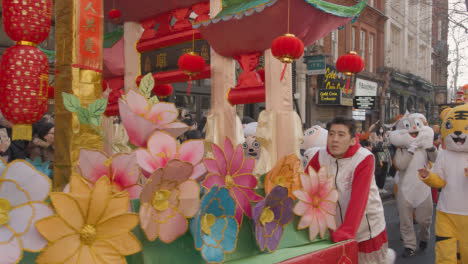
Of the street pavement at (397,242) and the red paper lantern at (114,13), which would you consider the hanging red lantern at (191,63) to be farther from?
the street pavement at (397,242)

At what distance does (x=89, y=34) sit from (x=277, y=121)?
178 centimetres

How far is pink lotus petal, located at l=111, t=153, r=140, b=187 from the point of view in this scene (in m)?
1.41

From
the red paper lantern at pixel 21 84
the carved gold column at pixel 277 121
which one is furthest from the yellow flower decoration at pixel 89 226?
→ the carved gold column at pixel 277 121

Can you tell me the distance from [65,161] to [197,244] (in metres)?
1.53

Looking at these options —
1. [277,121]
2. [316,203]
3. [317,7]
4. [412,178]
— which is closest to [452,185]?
[412,178]

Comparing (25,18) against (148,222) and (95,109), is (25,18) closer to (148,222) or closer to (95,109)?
(95,109)

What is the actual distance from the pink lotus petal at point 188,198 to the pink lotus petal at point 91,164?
0.28 m

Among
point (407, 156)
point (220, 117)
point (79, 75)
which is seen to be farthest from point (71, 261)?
point (407, 156)

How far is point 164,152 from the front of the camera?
1.44m

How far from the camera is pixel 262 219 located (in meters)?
1.70

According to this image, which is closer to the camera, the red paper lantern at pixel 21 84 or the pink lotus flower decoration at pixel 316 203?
the pink lotus flower decoration at pixel 316 203

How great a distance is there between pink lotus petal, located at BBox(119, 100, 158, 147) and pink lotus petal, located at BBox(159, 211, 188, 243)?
1.07ft

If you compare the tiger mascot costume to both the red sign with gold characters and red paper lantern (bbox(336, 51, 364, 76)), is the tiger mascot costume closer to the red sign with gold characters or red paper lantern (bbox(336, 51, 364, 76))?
red paper lantern (bbox(336, 51, 364, 76))

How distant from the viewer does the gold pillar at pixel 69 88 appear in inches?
102
